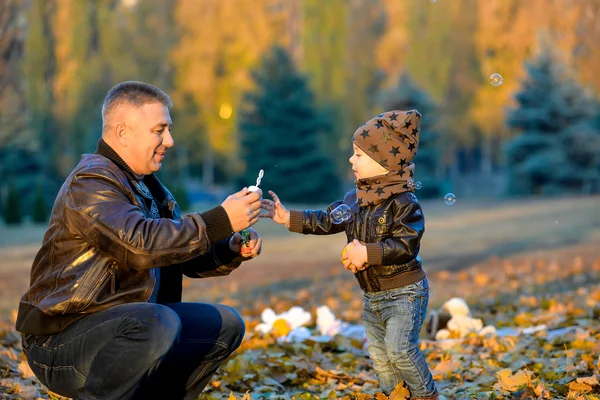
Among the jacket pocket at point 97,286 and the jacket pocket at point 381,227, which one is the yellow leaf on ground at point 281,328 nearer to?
the jacket pocket at point 381,227

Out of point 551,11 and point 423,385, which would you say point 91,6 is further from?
Answer: point 423,385

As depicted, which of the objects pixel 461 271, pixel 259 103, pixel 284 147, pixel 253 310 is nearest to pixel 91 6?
pixel 259 103

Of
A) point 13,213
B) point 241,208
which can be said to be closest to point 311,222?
point 241,208

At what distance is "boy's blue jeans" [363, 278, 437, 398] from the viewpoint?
3695 mm

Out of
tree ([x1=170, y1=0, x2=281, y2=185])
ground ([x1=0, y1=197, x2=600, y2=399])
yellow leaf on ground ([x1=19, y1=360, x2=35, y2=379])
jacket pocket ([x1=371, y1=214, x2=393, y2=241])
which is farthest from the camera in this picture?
tree ([x1=170, y1=0, x2=281, y2=185])

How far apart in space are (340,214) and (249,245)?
48 centimetres

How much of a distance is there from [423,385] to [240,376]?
4.31ft

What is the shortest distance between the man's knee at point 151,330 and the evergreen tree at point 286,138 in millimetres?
26567

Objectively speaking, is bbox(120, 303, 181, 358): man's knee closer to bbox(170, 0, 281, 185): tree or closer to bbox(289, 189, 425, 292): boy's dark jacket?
bbox(289, 189, 425, 292): boy's dark jacket

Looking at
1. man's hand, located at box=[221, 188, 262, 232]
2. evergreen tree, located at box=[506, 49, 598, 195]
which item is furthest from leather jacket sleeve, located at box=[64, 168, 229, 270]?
evergreen tree, located at box=[506, 49, 598, 195]

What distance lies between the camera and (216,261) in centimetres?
397

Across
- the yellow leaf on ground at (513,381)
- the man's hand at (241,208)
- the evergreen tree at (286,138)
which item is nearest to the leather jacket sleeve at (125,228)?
the man's hand at (241,208)

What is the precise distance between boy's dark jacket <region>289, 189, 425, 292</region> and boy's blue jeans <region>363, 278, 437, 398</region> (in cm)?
6

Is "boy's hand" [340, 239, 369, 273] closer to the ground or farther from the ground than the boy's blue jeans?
farther from the ground
